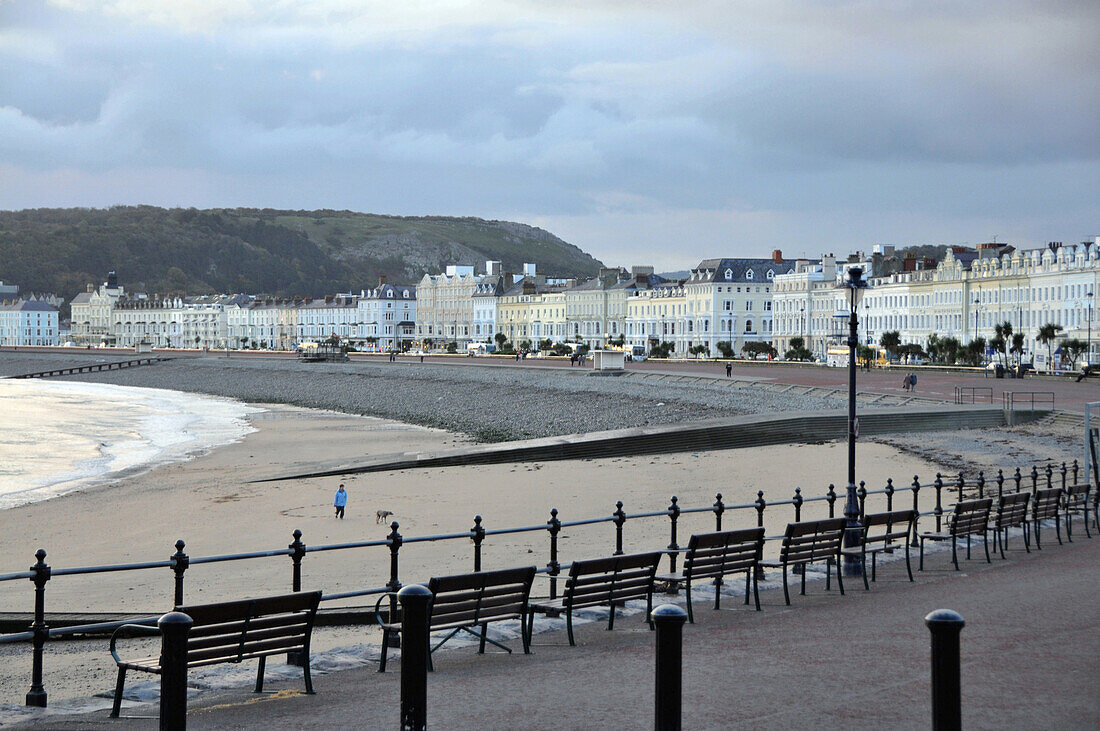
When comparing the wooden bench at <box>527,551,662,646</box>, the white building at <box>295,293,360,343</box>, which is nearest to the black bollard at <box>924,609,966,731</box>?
the wooden bench at <box>527,551,662,646</box>

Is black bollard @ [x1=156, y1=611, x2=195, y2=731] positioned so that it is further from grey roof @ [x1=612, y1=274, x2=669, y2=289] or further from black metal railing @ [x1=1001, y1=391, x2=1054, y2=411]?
grey roof @ [x1=612, y1=274, x2=669, y2=289]

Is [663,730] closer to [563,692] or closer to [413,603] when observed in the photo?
[413,603]

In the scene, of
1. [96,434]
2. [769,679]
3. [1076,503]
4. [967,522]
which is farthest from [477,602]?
[96,434]

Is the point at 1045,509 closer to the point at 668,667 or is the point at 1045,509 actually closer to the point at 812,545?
the point at 812,545

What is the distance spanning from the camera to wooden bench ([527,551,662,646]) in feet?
31.7

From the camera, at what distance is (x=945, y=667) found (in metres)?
4.46

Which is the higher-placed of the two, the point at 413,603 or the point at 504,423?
the point at 413,603

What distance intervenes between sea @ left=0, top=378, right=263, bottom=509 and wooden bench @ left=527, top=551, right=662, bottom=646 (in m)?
19.3

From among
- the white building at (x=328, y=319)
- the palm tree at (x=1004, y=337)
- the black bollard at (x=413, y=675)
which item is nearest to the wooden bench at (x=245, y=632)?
the black bollard at (x=413, y=675)

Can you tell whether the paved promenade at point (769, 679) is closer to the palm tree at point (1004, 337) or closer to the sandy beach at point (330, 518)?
the sandy beach at point (330, 518)

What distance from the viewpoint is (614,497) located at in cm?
2277

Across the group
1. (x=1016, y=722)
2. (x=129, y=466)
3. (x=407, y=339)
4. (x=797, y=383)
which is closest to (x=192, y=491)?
(x=129, y=466)

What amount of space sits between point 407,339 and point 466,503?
14400cm

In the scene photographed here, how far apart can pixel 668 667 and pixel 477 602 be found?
4254 millimetres
